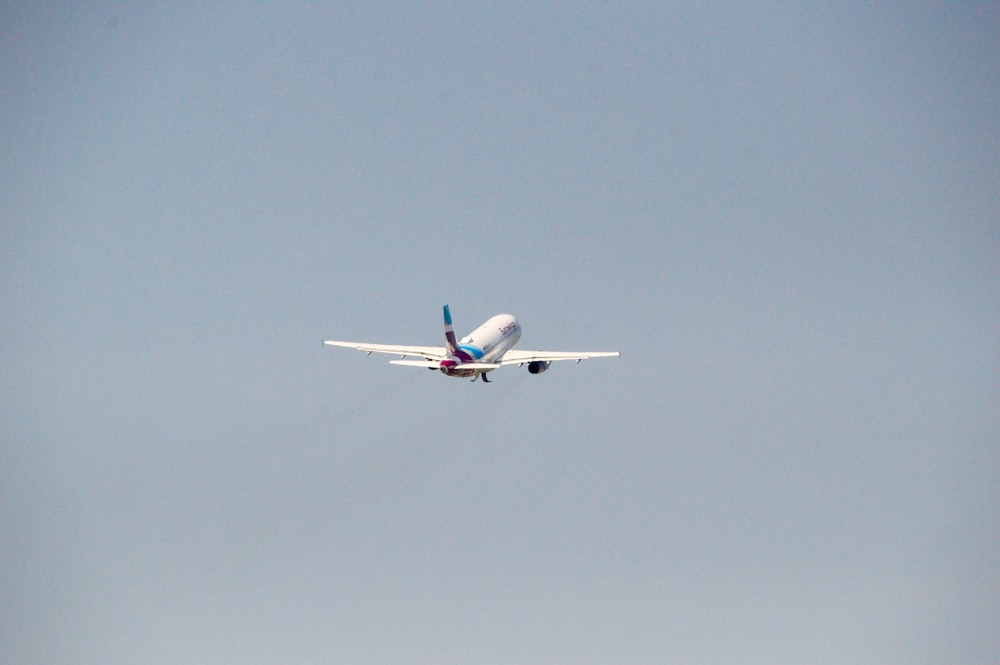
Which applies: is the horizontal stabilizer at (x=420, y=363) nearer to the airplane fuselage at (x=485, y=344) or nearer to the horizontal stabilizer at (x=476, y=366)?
the airplane fuselage at (x=485, y=344)

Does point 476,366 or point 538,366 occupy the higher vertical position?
point 538,366

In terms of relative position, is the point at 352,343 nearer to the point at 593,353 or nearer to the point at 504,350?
the point at 504,350

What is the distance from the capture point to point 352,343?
114 m

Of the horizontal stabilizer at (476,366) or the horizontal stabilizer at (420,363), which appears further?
the horizontal stabilizer at (476,366)

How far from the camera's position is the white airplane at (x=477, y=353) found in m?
105

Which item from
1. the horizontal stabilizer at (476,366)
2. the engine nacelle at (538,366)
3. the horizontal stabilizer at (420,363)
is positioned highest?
the engine nacelle at (538,366)

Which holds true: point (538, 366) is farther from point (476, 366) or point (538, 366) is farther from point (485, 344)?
point (476, 366)

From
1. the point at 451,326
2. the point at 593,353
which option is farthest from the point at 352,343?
the point at 593,353

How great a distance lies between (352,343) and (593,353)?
74.0ft

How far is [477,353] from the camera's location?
4269 inches

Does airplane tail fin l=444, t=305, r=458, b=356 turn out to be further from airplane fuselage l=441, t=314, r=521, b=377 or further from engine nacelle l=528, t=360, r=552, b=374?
engine nacelle l=528, t=360, r=552, b=374

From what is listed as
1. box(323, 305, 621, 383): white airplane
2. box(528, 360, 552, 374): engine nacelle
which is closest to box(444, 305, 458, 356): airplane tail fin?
box(323, 305, 621, 383): white airplane

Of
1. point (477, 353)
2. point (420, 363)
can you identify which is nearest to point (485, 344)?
point (477, 353)

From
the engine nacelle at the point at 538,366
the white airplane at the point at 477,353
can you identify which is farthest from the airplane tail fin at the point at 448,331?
the engine nacelle at the point at 538,366
